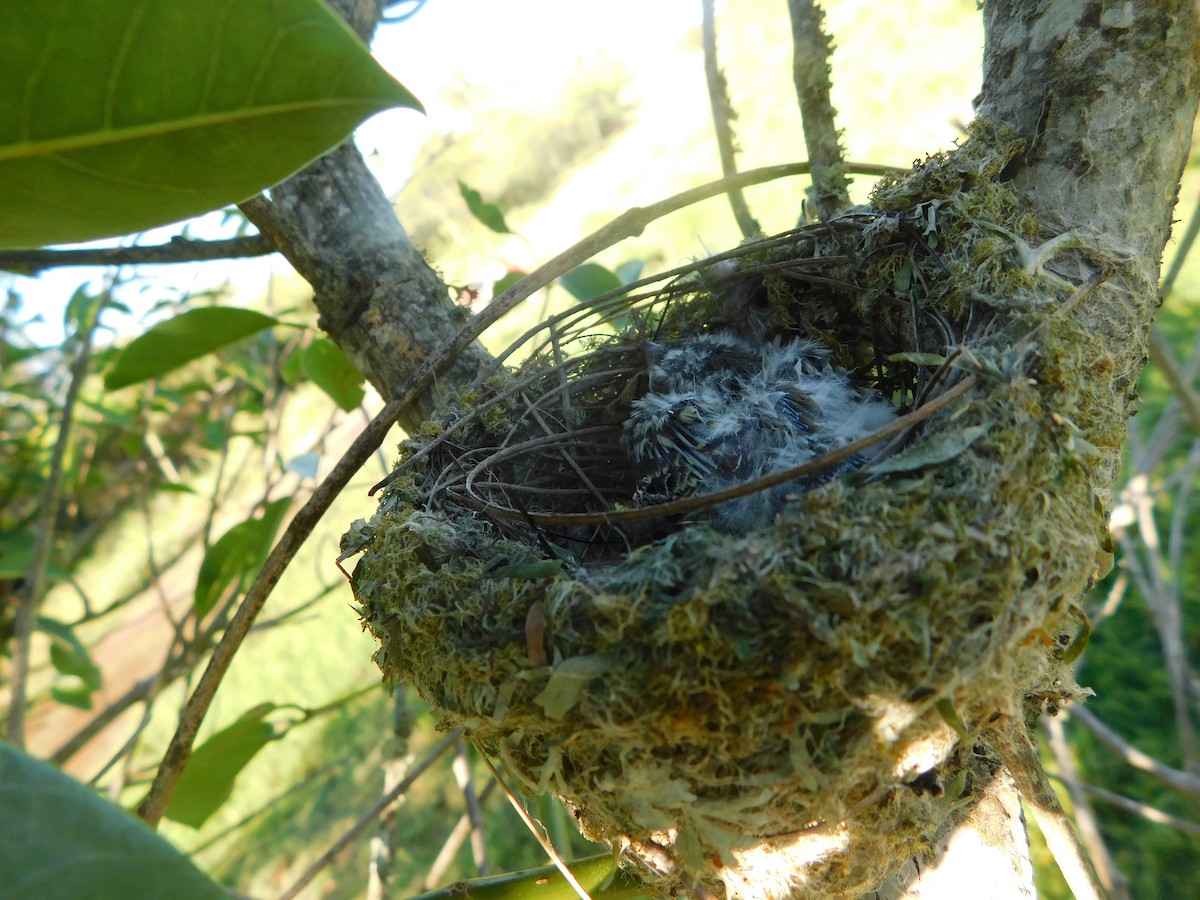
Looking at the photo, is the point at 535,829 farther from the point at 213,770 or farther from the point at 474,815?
the point at 213,770

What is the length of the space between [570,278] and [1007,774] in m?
0.80

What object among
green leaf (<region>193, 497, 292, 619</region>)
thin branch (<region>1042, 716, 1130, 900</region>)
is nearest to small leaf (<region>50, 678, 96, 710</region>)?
green leaf (<region>193, 497, 292, 619</region>)

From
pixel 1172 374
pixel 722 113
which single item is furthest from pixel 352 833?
pixel 1172 374

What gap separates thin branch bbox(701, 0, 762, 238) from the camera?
1.10 metres

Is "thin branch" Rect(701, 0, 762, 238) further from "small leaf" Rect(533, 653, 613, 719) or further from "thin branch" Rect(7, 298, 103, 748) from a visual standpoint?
"thin branch" Rect(7, 298, 103, 748)

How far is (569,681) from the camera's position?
511 millimetres

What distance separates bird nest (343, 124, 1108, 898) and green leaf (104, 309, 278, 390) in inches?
16.3

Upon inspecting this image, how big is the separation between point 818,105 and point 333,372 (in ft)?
2.39

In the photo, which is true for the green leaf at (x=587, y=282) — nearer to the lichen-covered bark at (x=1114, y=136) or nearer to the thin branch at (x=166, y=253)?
the thin branch at (x=166, y=253)

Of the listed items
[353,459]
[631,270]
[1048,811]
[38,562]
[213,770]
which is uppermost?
→ [631,270]

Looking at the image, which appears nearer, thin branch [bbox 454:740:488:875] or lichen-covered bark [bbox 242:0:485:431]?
lichen-covered bark [bbox 242:0:485:431]

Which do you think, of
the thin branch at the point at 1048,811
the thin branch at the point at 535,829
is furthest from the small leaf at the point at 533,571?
the thin branch at the point at 1048,811

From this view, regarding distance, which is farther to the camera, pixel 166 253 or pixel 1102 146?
pixel 166 253

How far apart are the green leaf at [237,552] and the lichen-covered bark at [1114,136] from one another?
1.03 meters
